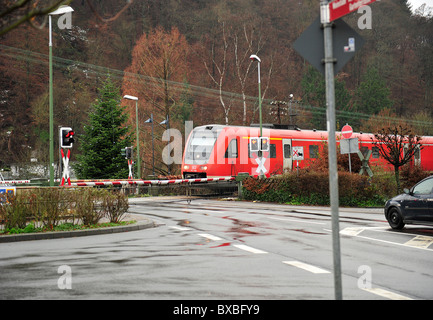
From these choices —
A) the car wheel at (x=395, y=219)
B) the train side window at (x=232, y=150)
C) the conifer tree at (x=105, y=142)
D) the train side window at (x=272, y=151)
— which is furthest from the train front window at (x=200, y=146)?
the car wheel at (x=395, y=219)

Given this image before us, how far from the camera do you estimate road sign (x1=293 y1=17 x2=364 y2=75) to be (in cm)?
516

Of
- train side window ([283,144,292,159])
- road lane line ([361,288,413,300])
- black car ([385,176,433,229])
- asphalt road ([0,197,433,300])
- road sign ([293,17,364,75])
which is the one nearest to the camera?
road sign ([293,17,364,75])

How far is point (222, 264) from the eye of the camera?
8633mm

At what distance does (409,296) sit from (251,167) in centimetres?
2569

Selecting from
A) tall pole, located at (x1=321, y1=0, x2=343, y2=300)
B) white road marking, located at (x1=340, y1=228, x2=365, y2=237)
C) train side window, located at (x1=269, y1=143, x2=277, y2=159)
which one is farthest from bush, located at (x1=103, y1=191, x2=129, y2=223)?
train side window, located at (x1=269, y1=143, x2=277, y2=159)

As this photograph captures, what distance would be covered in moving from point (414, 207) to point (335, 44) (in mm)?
9071

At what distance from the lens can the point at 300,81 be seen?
60.3 m

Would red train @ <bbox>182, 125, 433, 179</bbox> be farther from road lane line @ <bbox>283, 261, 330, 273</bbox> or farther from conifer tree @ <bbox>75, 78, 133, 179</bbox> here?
road lane line @ <bbox>283, 261, 330, 273</bbox>

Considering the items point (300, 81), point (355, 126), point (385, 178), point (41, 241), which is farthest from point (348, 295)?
point (355, 126)

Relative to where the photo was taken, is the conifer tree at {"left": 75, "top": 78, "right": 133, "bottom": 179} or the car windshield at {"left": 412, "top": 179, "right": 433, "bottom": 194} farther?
the conifer tree at {"left": 75, "top": 78, "right": 133, "bottom": 179}

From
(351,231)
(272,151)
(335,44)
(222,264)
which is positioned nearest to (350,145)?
(351,231)

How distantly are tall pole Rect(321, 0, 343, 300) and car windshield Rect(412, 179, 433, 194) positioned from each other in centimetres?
894

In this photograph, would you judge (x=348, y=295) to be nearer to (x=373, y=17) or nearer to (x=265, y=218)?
(x=265, y=218)

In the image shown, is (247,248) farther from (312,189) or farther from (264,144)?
(264,144)
